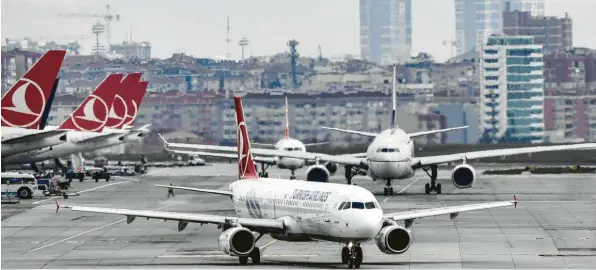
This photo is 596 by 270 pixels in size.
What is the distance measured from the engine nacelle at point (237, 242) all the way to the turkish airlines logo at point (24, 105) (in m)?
43.0

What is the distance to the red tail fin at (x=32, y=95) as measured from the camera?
317ft

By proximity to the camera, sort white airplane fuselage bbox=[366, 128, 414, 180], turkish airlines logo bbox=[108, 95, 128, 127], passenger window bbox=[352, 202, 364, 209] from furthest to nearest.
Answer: turkish airlines logo bbox=[108, 95, 128, 127]
white airplane fuselage bbox=[366, 128, 414, 180]
passenger window bbox=[352, 202, 364, 209]

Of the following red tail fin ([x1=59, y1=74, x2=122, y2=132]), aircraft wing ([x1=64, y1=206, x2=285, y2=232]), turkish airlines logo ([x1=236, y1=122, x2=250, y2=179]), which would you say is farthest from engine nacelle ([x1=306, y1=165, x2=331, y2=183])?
aircraft wing ([x1=64, y1=206, x2=285, y2=232])

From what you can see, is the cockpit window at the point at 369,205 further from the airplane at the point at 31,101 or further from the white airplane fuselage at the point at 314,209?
the airplane at the point at 31,101

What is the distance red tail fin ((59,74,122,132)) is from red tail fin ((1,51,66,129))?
50715 mm

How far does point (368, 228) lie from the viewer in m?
54.4

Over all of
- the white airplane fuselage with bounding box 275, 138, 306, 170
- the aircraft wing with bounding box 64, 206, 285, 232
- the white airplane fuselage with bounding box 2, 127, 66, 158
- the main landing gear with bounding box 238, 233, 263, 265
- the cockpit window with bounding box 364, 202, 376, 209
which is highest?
the white airplane fuselage with bounding box 2, 127, 66, 158

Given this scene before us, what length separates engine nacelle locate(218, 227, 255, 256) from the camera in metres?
56.1

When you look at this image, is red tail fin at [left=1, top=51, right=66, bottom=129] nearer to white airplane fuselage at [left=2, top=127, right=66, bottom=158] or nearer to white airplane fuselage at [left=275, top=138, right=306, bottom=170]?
white airplane fuselage at [left=2, top=127, right=66, bottom=158]

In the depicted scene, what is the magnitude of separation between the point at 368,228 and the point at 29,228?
32.1 meters

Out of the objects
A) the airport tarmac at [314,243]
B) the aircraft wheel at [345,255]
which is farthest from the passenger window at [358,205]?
the airport tarmac at [314,243]

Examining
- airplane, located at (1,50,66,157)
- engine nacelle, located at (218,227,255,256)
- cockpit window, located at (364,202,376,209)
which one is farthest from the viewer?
airplane, located at (1,50,66,157)

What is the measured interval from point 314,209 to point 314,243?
11124 mm

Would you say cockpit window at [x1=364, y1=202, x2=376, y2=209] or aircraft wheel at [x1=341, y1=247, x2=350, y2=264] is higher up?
cockpit window at [x1=364, y1=202, x2=376, y2=209]
